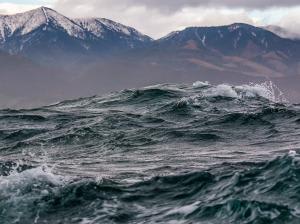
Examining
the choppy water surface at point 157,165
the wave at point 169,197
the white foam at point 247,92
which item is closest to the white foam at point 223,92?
the white foam at point 247,92

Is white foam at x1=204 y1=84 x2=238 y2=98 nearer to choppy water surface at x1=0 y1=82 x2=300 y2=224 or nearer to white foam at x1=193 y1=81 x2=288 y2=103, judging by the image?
white foam at x1=193 y1=81 x2=288 y2=103

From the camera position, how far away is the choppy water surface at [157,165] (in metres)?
17.0

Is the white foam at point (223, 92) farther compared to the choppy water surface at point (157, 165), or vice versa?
the white foam at point (223, 92)

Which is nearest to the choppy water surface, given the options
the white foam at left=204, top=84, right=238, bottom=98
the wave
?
the wave

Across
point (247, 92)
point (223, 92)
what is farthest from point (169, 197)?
point (247, 92)

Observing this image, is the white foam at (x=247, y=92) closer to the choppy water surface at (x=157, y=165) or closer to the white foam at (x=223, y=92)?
the white foam at (x=223, y=92)

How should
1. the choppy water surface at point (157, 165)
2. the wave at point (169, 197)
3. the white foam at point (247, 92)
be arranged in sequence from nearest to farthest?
the wave at point (169, 197)
the choppy water surface at point (157, 165)
the white foam at point (247, 92)

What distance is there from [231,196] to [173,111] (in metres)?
24.4

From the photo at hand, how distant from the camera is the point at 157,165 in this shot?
Answer: 76.6 ft

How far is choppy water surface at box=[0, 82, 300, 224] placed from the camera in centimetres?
1698

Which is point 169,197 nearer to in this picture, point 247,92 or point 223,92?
point 223,92

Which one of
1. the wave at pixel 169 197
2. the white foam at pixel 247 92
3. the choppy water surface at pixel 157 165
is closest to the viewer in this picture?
the wave at pixel 169 197

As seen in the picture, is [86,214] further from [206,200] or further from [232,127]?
[232,127]

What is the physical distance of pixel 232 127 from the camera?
33.2 m
